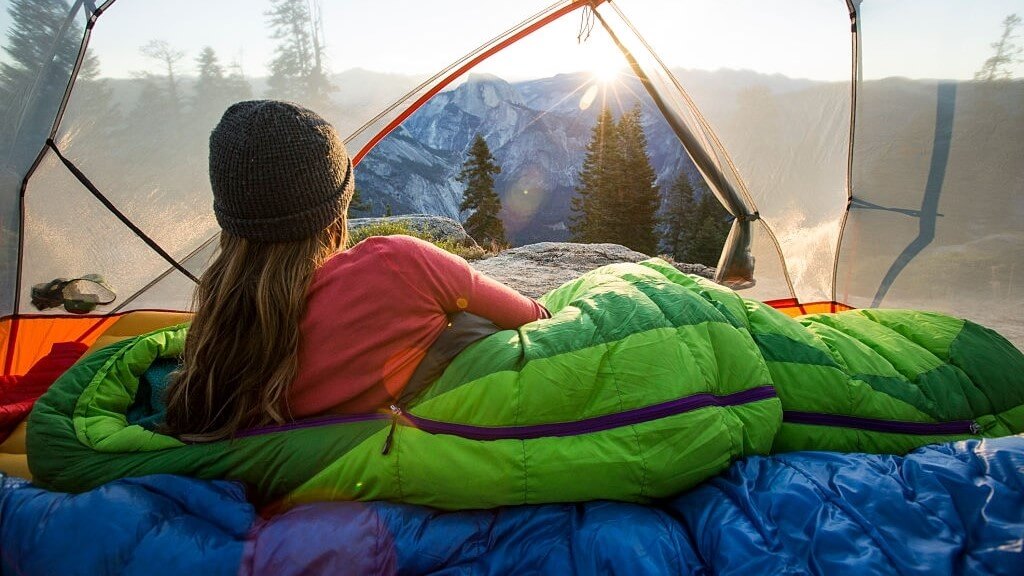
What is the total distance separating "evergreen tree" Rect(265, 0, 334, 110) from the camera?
316 cm

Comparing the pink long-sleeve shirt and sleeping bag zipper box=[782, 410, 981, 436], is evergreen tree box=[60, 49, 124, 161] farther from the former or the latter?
sleeping bag zipper box=[782, 410, 981, 436]

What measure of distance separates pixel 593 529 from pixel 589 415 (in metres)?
0.24

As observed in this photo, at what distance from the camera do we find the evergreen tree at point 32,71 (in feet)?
7.74

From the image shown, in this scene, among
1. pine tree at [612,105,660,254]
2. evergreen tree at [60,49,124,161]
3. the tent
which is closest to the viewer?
the tent

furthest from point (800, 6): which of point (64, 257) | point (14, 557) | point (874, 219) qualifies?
point (64, 257)

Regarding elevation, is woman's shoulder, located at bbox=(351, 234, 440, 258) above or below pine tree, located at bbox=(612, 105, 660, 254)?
above

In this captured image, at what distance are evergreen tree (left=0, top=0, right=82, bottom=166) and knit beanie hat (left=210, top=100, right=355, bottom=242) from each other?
1844 mm

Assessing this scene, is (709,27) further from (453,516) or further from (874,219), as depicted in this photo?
(453,516)

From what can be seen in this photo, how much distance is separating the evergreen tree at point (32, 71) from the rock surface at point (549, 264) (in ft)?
10.3

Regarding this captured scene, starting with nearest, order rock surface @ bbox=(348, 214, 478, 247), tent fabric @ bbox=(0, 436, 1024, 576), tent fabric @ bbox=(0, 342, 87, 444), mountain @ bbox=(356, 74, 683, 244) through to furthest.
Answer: tent fabric @ bbox=(0, 436, 1024, 576) → tent fabric @ bbox=(0, 342, 87, 444) → rock surface @ bbox=(348, 214, 478, 247) → mountain @ bbox=(356, 74, 683, 244)

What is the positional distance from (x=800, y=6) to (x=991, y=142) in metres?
1.30

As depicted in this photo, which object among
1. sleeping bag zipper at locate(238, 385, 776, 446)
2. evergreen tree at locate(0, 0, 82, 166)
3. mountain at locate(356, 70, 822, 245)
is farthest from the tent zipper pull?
mountain at locate(356, 70, 822, 245)

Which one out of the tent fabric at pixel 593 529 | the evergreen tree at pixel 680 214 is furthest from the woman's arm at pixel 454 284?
the evergreen tree at pixel 680 214

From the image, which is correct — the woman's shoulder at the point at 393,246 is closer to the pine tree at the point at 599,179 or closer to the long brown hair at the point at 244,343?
the long brown hair at the point at 244,343
